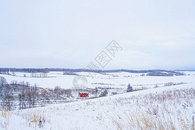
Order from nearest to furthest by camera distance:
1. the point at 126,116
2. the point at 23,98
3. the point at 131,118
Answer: the point at 131,118
the point at 126,116
the point at 23,98

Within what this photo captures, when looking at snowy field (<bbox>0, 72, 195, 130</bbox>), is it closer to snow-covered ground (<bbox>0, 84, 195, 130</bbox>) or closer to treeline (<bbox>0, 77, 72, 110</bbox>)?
snow-covered ground (<bbox>0, 84, 195, 130</bbox>)

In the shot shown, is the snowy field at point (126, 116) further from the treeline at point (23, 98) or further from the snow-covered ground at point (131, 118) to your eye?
the treeline at point (23, 98)

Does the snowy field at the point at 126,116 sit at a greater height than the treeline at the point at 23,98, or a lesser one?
greater

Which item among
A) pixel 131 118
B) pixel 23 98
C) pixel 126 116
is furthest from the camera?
pixel 23 98

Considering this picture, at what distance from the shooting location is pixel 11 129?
3.12 m

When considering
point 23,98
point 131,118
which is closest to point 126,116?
point 131,118

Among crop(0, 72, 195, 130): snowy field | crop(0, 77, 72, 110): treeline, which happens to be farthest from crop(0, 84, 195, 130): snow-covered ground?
crop(0, 77, 72, 110): treeline

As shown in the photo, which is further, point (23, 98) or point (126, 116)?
point (23, 98)

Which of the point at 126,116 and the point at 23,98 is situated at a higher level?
the point at 126,116

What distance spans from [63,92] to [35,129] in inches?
1853

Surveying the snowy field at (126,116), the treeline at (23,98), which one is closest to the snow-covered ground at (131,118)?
the snowy field at (126,116)

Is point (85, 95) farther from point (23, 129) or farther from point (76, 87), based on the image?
point (23, 129)

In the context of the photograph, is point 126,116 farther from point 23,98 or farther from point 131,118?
point 23,98

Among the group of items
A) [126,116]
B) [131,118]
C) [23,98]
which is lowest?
[23,98]
